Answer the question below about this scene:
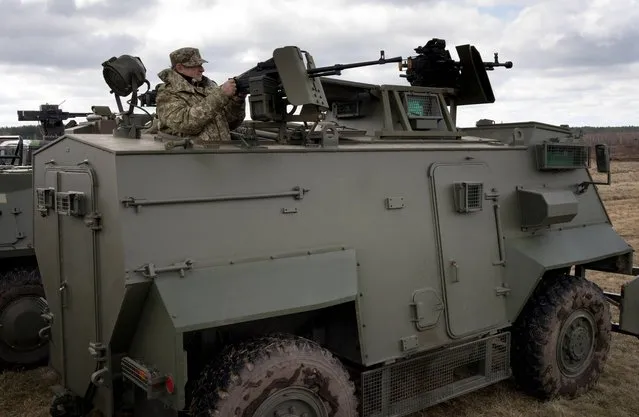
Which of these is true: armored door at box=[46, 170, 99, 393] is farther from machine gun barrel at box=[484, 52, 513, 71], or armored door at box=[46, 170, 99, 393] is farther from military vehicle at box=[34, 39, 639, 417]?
Result: machine gun barrel at box=[484, 52, 513, 71]

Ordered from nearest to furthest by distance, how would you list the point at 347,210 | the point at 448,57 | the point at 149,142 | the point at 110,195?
the point at 110,195 → the point at 149,142 → the point at 347,210 → the point at 448,57

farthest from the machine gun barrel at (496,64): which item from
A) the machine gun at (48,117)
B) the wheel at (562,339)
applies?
the machine gun at (48,117)

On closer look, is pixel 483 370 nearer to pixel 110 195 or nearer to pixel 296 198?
pixel 296 198

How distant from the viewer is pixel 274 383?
3.96m

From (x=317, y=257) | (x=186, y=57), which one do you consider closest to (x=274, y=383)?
(x=317, y=257)

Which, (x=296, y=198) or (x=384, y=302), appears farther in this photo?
(x=384, y=302)

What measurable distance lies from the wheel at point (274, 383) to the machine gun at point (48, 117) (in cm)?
818

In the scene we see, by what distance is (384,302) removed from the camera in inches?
185

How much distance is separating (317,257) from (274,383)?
84 cm

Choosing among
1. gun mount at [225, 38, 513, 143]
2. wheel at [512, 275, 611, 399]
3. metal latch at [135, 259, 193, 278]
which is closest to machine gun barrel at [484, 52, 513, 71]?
gun mount at [225, 38, 513, 143]

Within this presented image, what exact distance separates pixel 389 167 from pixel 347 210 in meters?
0.49

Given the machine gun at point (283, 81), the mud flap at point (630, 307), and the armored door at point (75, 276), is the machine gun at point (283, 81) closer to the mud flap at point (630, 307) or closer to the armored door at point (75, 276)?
the armored door at point (75, 276)

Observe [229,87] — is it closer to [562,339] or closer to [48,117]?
[562,339]

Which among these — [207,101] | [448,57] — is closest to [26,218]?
[207,101]
